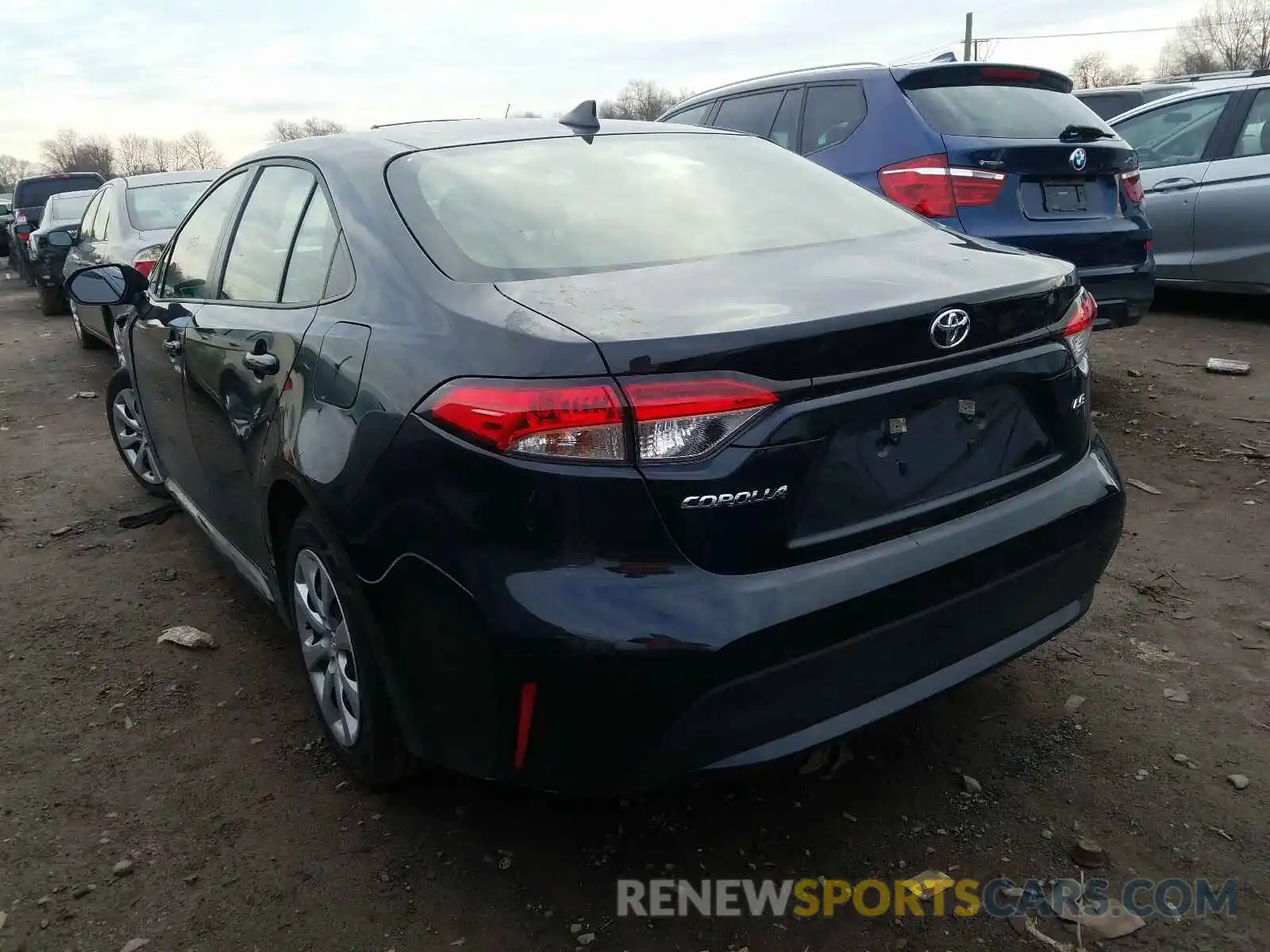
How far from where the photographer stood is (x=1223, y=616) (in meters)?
3.29

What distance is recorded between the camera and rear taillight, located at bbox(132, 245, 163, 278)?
6766 millimetres

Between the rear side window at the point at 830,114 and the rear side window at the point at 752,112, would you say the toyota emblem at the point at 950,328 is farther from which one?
the rear side window at the point at 752,112

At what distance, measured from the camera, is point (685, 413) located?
1.80 m

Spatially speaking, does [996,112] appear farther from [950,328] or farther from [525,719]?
→ [525,719]

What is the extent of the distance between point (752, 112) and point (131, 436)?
3.90 meters

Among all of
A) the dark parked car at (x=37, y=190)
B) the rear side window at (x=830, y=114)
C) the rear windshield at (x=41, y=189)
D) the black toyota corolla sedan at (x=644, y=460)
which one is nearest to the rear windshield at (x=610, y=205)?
the black toyota corolla sedan at (x=644, y=460)

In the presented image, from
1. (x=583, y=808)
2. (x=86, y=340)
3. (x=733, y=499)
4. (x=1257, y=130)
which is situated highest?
(x=1257, y=130)

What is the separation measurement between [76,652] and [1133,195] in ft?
17.1

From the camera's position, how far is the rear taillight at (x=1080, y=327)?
93.1 inches

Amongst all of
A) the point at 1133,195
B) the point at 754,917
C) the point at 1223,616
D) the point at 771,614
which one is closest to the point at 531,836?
the point at 754,917

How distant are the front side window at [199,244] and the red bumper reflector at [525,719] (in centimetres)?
224

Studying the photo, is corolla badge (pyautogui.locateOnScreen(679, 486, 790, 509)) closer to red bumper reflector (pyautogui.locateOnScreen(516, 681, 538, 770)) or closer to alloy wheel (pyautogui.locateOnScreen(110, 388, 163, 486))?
red bumper reflector (pyautogui.locateOnScreen(516, 681, 538, 770))

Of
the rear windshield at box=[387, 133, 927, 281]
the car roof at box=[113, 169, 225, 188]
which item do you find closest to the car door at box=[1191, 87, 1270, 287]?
the rear windshield at box=[387, 133, 927, 281]

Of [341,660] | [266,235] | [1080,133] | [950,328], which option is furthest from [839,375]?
[1080,133]
